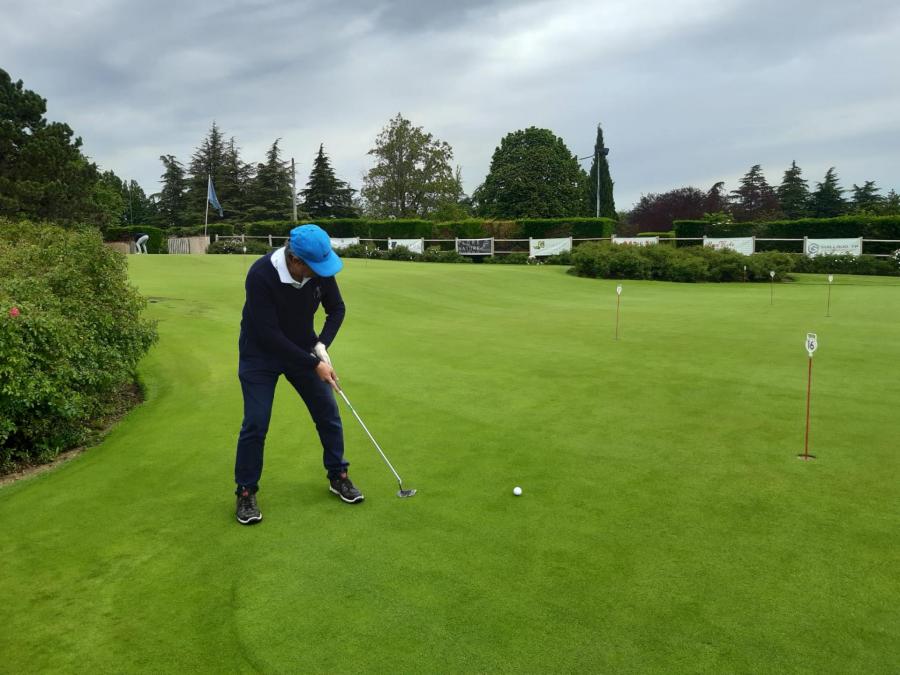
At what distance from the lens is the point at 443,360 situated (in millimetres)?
10445

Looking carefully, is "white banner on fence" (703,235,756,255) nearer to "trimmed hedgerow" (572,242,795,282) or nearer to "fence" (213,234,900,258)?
"fence" (213,234,900,258)

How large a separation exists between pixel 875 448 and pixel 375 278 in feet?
60.7

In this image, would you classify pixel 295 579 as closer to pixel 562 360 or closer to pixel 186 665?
pixel 186 665

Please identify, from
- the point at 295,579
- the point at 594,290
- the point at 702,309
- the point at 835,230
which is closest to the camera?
the point at 295,579

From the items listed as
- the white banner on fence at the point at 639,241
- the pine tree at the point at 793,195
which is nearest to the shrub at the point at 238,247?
the white banner on fence at the point at 639,241

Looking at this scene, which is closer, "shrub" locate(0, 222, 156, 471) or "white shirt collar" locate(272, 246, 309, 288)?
"white shirt collar" locate(272, 246, 309, 288)

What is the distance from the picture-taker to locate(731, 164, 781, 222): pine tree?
74.4 meters

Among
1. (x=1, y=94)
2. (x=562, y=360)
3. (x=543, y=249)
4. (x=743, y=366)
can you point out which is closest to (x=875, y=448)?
(x=743, y=366)

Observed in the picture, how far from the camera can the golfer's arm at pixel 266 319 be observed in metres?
4.52

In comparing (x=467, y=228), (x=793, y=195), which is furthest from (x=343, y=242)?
(x=793, y=195)

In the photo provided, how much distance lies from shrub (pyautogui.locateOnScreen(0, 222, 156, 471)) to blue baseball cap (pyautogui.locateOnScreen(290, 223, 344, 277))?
317 centimetres

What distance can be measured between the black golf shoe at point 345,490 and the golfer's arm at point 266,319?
1.11 metres

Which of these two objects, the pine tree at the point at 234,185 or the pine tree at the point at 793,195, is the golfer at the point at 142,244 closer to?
the pine tree at the point at 234,185

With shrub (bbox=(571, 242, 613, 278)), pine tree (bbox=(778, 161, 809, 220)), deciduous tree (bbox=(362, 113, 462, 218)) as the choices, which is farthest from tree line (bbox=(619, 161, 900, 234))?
shrub (bbox=(571, 242, 613, 278))
